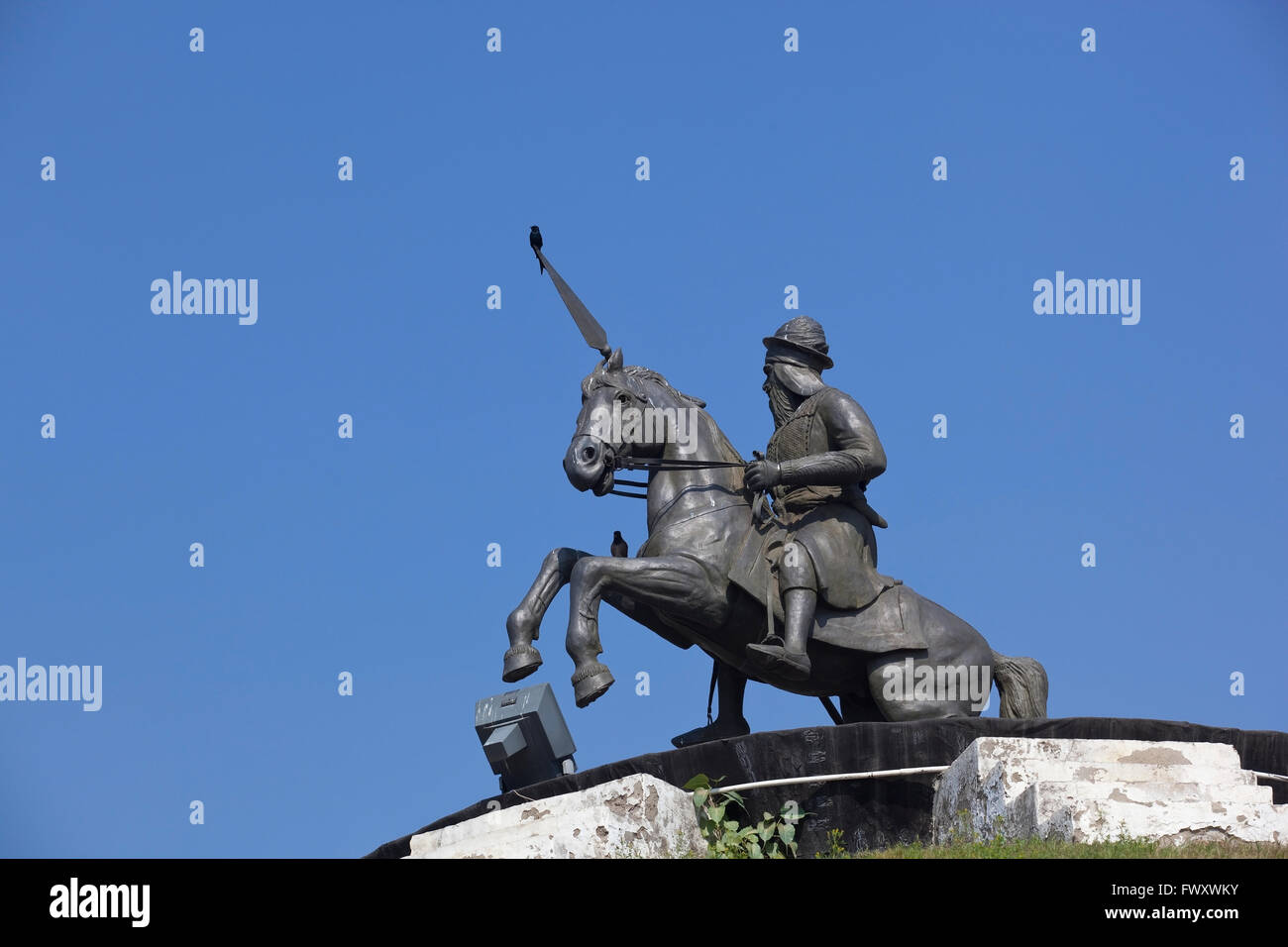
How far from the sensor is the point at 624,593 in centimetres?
1850

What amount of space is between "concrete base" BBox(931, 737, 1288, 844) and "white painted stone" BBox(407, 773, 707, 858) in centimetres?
217

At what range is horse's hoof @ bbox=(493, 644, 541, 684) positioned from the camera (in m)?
18.4

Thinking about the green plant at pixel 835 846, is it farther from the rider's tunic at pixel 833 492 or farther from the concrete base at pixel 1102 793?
the rider's tunic at pixel 833 492

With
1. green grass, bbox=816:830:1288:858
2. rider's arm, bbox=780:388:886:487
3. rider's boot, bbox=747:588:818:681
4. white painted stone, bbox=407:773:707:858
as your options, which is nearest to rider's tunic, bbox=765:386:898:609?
rider's arm, bbox=780:388:886:487

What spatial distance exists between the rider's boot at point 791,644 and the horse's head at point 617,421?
6.57ft

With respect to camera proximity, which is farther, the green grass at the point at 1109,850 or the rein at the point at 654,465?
the rein at the point at 654,465

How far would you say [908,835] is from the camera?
16984mm

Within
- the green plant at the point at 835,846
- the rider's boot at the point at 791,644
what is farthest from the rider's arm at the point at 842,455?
the green plant at the point at 835,846

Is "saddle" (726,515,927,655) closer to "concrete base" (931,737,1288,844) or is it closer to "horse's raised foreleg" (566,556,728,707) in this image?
"horse's raised foreleg" (566,556,728,707)

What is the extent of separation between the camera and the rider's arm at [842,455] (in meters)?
18.9

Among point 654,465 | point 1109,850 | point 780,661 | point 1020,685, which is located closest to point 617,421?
point 654,465

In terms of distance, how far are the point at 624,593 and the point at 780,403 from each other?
107 inches
